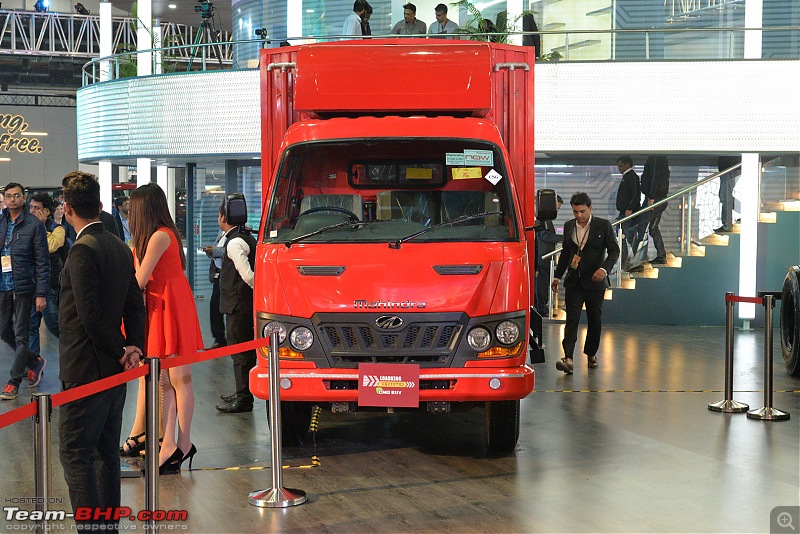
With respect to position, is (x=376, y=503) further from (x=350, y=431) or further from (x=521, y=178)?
(x=521, y=178)

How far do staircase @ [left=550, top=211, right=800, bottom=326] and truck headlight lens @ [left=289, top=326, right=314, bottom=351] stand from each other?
33.9 feet

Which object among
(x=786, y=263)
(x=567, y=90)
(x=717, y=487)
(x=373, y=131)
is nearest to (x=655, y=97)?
(x=567, y=90)

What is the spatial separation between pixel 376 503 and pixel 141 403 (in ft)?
6.85

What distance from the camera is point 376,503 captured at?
6.33 meters

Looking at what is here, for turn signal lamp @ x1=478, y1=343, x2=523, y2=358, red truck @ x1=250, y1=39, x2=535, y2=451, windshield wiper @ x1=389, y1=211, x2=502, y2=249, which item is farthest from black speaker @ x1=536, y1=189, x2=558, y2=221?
turn signal lamp @ x1=478, y1=343, x2=523, y2=358

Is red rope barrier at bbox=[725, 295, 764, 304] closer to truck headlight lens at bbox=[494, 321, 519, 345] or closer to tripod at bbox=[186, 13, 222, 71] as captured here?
truck headlight lens at bbox=[494, 321, 519, 345]

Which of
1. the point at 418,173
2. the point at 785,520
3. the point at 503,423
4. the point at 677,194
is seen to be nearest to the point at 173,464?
the point at 503,423

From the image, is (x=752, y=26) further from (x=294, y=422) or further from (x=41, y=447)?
(x=41, y=447)

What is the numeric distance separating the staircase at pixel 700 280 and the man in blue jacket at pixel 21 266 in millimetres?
9268

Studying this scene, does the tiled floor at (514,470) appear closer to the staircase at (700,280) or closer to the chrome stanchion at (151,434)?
the chrome stanchion at (151,434)

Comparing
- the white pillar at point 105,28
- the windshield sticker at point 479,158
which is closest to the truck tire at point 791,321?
the windshield sticker at point 479,158

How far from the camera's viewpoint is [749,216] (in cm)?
1619

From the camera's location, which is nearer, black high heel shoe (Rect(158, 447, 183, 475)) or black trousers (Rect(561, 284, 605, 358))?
black high heel shoe (Rect(158, 447, 183, 475))

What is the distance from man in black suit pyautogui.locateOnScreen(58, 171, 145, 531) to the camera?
491 cm
